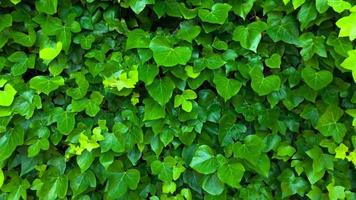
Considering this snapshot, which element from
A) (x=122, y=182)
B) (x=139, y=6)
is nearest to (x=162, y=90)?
(x=139, y=6)

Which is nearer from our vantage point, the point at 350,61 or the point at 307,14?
the point at 350,61

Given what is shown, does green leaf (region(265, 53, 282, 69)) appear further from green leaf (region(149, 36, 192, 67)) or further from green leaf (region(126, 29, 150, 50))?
green leaf (region(126, 29, 150, 50))

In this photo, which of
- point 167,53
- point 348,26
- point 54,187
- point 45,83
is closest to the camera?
point 348,26

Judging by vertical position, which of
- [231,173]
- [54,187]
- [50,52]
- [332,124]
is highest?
[50,52]


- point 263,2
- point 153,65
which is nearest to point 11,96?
point 153,65

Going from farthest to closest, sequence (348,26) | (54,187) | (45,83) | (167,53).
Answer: (54,187) → (45,83) → (167,53) → (348,26)

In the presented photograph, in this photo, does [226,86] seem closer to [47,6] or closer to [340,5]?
[340,5]

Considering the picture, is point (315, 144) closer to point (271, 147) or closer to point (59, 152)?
point (271, 147)

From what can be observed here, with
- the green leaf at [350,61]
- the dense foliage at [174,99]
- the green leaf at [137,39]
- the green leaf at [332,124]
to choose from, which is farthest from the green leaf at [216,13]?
the green leaf at [332,124]
